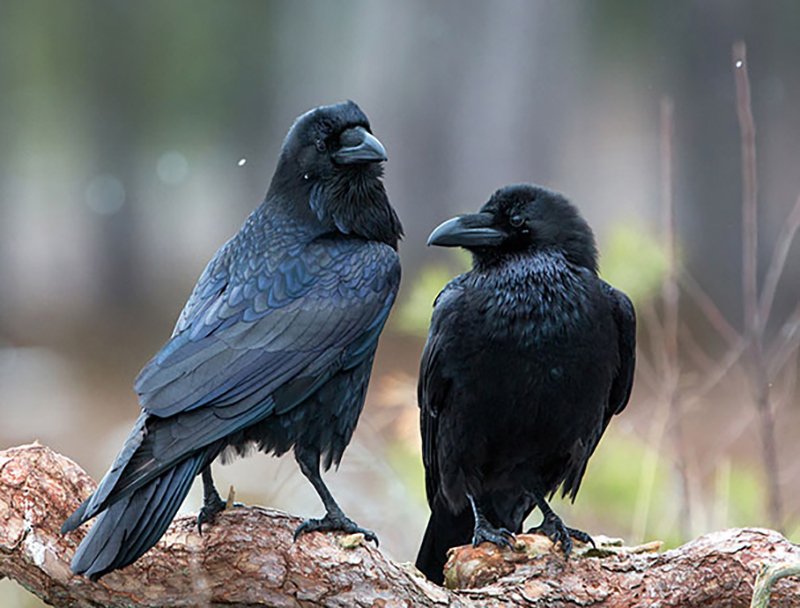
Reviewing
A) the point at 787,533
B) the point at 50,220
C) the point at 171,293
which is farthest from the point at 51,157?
the point at 787,533

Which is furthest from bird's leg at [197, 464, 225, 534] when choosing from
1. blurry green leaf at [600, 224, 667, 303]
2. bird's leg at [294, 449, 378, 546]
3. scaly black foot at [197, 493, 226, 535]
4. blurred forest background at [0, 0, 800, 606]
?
blurred forest background at [0, 0, 800, 606]

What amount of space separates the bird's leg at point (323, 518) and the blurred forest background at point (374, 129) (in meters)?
4.40

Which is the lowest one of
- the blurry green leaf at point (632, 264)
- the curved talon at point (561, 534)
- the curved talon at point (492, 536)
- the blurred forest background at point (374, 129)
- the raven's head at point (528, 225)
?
the curved talon at point (492, 536)

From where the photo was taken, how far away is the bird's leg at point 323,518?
108 inches

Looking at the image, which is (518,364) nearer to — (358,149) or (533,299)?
(533,299)

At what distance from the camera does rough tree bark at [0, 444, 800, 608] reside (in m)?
2.65

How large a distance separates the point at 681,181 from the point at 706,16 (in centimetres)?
120

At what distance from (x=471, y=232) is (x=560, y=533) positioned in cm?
82

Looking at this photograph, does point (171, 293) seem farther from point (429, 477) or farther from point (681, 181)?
point (429, 477)

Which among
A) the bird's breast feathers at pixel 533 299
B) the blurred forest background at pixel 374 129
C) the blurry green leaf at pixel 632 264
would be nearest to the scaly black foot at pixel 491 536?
the bird's breast feathers at pixel 533 299

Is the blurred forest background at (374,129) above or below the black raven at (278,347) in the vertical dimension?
above

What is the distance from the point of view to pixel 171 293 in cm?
922

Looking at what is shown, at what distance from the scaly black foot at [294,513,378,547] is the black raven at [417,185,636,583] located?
38 centimetres

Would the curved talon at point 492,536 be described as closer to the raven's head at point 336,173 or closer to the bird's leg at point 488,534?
the bird's leg at point 488,534
